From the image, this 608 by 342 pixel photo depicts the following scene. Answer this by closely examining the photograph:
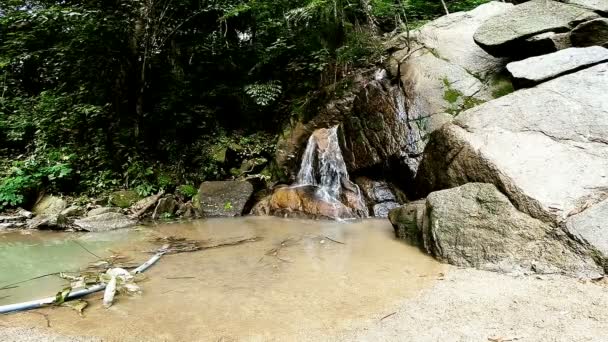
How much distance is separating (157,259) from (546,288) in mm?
3579

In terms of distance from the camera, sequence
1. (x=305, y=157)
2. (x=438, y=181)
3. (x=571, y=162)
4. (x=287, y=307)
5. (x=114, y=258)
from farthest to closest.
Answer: (x=305, y=157) → (x=438, y=181) → (x=114, y=258) → (x=571, y=162) → (x=287, y=307)

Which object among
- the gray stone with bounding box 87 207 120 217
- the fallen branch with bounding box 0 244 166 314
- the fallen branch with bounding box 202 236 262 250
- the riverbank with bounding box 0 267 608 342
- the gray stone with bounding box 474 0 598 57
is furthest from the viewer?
the gray stone with bounding box 87 207 120 217

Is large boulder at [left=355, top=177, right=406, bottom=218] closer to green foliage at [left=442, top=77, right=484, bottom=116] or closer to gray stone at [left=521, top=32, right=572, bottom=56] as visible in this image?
green foliage at [left=442, top=77, right=484, bottom=116]

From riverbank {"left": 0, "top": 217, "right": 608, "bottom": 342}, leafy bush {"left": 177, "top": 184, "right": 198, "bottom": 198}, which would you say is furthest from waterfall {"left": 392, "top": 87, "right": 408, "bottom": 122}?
leafy bush {"left": 177, "top": 184, "right": 198, "bottom": 198}

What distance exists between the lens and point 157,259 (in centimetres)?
422

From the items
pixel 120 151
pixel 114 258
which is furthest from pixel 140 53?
pixel 114 258

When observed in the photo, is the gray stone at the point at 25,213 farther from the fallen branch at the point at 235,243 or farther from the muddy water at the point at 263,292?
the fallen branch at the point at 235,243

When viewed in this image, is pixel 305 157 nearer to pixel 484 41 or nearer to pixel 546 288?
pixel 484 41

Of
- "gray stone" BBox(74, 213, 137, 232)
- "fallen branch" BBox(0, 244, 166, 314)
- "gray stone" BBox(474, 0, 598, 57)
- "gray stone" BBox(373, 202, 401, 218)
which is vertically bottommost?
"gray stone" BBox(373, 202, 401, 218)

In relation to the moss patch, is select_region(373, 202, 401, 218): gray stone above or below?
below

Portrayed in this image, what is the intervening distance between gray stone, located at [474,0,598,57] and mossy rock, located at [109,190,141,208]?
6839mm

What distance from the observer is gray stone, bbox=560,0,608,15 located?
6434 mm

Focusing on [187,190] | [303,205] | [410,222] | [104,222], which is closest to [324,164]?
[303,205]

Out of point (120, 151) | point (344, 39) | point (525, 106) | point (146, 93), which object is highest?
point (344, 39)
